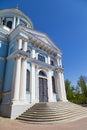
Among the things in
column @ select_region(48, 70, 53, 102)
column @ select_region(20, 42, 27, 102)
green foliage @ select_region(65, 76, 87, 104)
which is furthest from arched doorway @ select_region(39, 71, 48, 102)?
green foliage @ select_region(65, 76, 87, 104)

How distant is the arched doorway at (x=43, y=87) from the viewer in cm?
1346

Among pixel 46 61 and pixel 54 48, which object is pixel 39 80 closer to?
pixel 46 61

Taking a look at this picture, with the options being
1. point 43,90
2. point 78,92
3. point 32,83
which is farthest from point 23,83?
point 78,92

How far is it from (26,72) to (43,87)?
10.6 feet

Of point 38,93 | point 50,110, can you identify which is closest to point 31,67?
point 38,93

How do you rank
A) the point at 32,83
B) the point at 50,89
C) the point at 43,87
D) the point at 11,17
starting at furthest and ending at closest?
the point at 11,17 → the point at 50,89 → the point at 43,87 → the point at 32,83

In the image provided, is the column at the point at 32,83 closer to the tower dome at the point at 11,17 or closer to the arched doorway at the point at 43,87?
the arched doorway at the point at 43,87

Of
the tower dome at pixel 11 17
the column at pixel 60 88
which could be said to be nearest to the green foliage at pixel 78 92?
the column at pixel 60 88

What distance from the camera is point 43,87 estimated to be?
14.2m

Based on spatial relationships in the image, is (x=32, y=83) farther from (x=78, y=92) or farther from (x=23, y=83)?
(x=78, y=92)

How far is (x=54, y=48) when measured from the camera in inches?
739

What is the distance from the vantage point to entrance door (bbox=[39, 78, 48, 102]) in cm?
1342

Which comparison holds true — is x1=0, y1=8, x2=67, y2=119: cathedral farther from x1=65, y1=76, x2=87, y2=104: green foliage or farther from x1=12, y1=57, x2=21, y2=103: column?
x1=65, y1=76, x2=87, y2=104: green foliage

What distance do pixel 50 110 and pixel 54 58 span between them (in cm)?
1086
